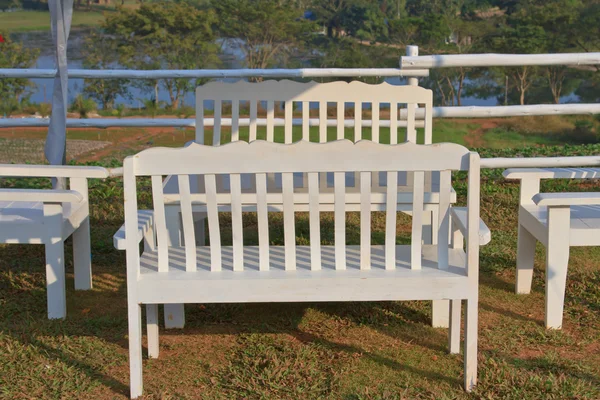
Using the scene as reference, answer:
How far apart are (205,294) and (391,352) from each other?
36.8 inches

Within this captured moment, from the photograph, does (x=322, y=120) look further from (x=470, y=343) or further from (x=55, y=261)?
(x=470, y=343)

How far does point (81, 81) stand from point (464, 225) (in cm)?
4697

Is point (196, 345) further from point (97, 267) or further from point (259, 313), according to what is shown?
point (97, 267)

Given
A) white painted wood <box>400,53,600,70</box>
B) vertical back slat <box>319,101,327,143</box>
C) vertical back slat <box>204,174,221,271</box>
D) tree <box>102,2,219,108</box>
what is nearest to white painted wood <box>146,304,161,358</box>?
vertical back slat <box>204,174,221,271</box>

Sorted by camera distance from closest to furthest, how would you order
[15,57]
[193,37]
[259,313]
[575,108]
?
1. [259,313]
2. [575,108]
3. [15,57]
4. [193,37]

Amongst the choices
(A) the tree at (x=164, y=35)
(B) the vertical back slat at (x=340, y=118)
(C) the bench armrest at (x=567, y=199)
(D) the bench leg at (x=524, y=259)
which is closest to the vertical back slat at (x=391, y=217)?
(C) the bench armrest at (x=567, y=199)

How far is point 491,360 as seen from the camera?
330 cm

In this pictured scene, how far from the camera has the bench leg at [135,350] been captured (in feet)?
9.86

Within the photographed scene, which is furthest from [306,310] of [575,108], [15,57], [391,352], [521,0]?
[521,0]

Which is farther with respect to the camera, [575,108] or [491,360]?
[575,108]

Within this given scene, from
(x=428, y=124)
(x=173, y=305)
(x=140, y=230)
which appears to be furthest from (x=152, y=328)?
(x=428, y=124)

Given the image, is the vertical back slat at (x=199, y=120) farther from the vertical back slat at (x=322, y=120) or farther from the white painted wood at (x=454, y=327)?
the white painted wood at (x=454, y=327)

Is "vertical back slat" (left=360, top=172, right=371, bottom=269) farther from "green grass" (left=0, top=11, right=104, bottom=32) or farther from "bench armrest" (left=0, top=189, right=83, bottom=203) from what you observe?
"green grass" (left=0, top=11, right=104, bottom=32)

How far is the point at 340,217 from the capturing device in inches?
119
